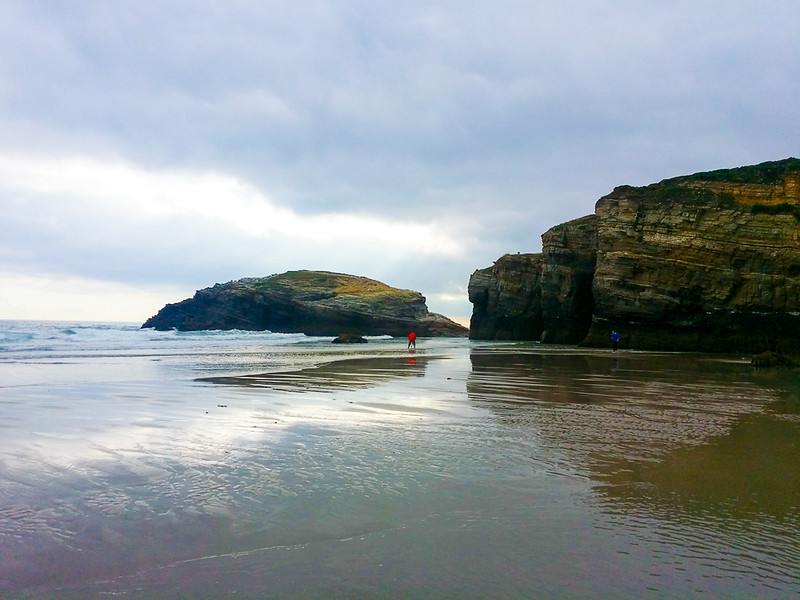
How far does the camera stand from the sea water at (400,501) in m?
3.24

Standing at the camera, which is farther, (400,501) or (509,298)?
(509,298)

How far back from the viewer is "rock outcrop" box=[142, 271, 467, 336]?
251 feet

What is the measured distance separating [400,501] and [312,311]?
73.5 meters

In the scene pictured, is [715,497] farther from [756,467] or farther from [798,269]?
[798,269]

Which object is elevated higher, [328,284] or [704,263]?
[328,284]

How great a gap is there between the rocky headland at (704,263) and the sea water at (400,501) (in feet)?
83.9

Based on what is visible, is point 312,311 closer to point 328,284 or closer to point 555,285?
point 328,284

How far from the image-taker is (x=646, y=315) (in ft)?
118

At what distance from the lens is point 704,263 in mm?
33750

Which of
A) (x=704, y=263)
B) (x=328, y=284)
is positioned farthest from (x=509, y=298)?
(x=328, y=284)

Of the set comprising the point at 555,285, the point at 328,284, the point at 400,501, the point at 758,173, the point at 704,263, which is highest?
the point at 758,173

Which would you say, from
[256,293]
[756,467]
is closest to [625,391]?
[756,467]

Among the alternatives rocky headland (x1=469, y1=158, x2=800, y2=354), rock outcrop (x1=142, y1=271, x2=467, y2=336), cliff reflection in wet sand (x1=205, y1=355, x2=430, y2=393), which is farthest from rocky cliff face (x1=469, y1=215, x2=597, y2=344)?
cliff reflection in wet sand (x1=205, y1=355, x2=430, y2=393)

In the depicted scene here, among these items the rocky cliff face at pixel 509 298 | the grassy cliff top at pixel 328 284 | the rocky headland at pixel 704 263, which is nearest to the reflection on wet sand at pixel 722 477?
the rocky headland at pixel 704 263
